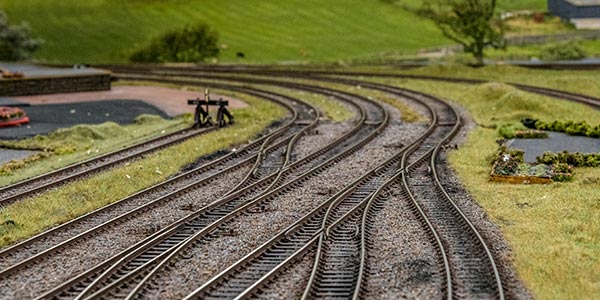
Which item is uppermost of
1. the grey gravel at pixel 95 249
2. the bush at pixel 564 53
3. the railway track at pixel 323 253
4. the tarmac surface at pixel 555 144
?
the grey gravel at pixel 95 249

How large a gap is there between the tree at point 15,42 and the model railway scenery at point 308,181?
935 centimetres

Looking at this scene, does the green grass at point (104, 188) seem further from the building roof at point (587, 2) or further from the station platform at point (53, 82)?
the building roof at point (587, 2)

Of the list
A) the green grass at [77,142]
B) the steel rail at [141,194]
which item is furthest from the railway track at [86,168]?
the steel rail at [141,194]

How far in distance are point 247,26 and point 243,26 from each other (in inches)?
14.9

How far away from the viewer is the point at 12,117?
37344 millimetres

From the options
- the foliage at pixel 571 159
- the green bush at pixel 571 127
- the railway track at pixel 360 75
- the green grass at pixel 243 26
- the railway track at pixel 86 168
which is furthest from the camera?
the green grass at pixel 243 26

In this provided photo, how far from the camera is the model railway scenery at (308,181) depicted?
17.0 metres

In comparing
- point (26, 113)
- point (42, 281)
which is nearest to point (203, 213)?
point (42, 281)

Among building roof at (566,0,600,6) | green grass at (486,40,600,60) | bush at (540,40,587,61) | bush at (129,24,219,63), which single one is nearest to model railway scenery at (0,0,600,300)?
bush at (540,40,587,61)

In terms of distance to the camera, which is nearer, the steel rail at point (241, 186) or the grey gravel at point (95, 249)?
the steel rail at point (241, 186)

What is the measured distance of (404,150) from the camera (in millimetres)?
29297

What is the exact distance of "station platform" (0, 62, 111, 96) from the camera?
47.6 metres

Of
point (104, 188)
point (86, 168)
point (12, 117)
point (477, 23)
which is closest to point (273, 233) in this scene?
point (104, 188)

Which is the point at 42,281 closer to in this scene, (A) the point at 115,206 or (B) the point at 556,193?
(A) the point at 115,206
